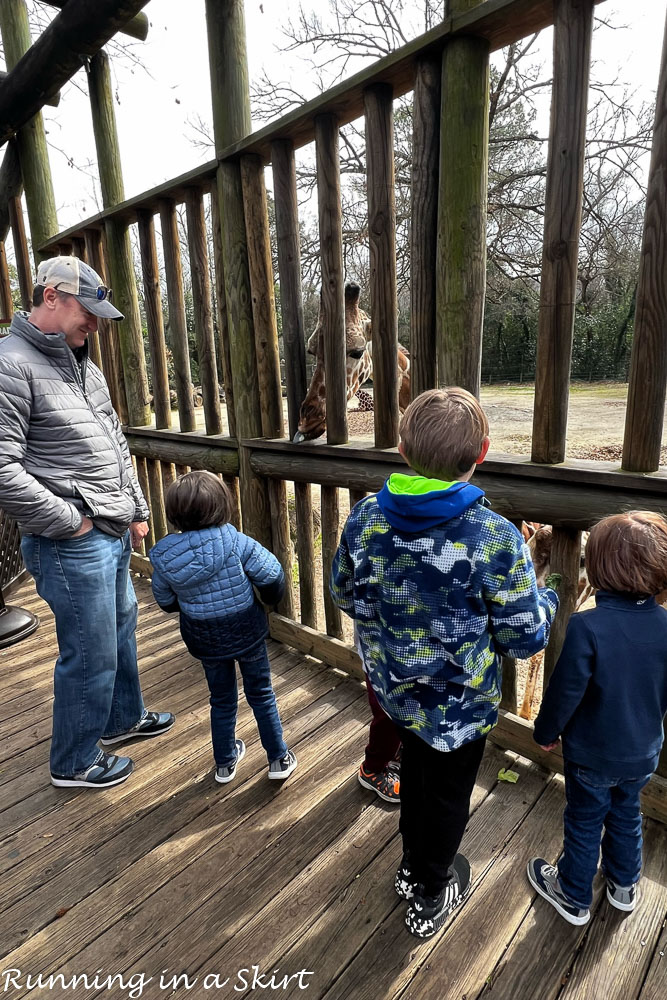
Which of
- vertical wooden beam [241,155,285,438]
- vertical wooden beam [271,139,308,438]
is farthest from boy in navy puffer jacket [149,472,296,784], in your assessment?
vertical wooden beam [241,155,285,438]

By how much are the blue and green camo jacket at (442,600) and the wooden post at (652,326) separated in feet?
2.11

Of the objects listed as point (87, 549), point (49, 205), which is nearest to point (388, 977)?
point (87, 549)

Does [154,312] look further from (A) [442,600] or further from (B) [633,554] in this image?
(B) [633,554]

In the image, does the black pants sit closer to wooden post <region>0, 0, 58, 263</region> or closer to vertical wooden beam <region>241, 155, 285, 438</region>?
vertical wooden beam <region>241, 155, 285, 438</region>

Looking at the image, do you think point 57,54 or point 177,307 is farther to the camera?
point 177,307

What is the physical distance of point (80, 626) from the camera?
Answer: 7.25ft

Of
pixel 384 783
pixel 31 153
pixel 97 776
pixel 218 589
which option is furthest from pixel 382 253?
pixel 31 153

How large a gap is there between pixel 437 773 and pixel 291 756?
3.23ft

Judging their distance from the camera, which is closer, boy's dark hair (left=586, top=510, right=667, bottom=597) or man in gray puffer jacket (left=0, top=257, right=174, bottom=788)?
boy's dark hair (left=586, top=510, right=667, bottom=597)

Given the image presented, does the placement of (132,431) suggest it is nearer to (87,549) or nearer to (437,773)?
(87,549)

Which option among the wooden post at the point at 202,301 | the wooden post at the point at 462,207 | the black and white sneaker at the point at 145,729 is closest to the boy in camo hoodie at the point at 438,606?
the wooden post at the point at 462,207

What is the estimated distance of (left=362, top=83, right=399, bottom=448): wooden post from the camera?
89.5 inches

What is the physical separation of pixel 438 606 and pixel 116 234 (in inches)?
146

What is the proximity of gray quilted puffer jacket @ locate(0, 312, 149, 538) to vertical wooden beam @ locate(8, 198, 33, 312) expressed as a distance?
132 inches
